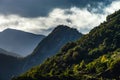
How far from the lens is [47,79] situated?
184250 mm

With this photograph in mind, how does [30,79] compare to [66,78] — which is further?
[66,78]

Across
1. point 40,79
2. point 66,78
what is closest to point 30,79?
point 40,79

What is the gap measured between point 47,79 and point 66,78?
16604mm

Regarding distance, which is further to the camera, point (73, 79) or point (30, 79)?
point (73, 79)

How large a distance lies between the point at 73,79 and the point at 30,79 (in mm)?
27435

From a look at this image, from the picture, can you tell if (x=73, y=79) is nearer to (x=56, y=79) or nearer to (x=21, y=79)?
(x=56, y=79)

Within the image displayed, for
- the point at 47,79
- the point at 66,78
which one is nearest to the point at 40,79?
the point at 47,79

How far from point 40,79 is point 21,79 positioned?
10711 millimetres

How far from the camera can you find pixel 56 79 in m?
190

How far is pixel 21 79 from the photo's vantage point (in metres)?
189

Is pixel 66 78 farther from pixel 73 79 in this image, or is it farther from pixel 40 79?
pixel 40 79

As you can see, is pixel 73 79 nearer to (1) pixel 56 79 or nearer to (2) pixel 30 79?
(1) pixel 56 79

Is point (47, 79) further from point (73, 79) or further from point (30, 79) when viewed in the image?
point (73, 79)

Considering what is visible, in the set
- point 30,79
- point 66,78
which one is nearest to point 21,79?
point 30,79
